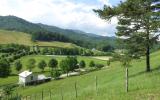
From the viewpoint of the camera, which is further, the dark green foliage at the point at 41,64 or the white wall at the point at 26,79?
the dark green foliage at the point at 41,64

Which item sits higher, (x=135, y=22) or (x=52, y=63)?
(x=135, y=22)

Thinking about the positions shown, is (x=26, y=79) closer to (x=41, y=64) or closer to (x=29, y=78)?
(x=29, y=78)

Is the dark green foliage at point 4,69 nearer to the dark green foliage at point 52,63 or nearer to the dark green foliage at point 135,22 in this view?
the dark green foliage at point 52,63

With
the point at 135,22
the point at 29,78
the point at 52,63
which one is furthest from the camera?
the point at 52,63

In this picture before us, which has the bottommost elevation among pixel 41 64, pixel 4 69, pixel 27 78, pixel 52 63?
pixel 27 78

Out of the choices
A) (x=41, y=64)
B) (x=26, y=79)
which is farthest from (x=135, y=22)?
(x=41, y=64)

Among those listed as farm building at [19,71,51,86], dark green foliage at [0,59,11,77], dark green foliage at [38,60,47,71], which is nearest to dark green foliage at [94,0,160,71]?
farm building at [19,71,51,86]

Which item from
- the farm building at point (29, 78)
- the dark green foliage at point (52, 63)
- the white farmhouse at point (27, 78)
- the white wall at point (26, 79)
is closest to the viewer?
the farm building at point (29, 78)

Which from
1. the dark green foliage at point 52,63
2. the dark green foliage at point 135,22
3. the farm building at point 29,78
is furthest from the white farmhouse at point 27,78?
the dark green foliage at point 135,22

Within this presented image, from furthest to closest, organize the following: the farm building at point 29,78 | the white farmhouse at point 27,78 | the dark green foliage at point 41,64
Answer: the dark green foliage at point 41,64
the white farmhouse at point 27,78
the farm building at point 29,78

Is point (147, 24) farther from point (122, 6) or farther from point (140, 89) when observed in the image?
point (140, 89)

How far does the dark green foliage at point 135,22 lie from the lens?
37.8m

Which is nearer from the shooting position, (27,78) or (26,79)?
(26,79)

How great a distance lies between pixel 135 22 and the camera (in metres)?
39.4
